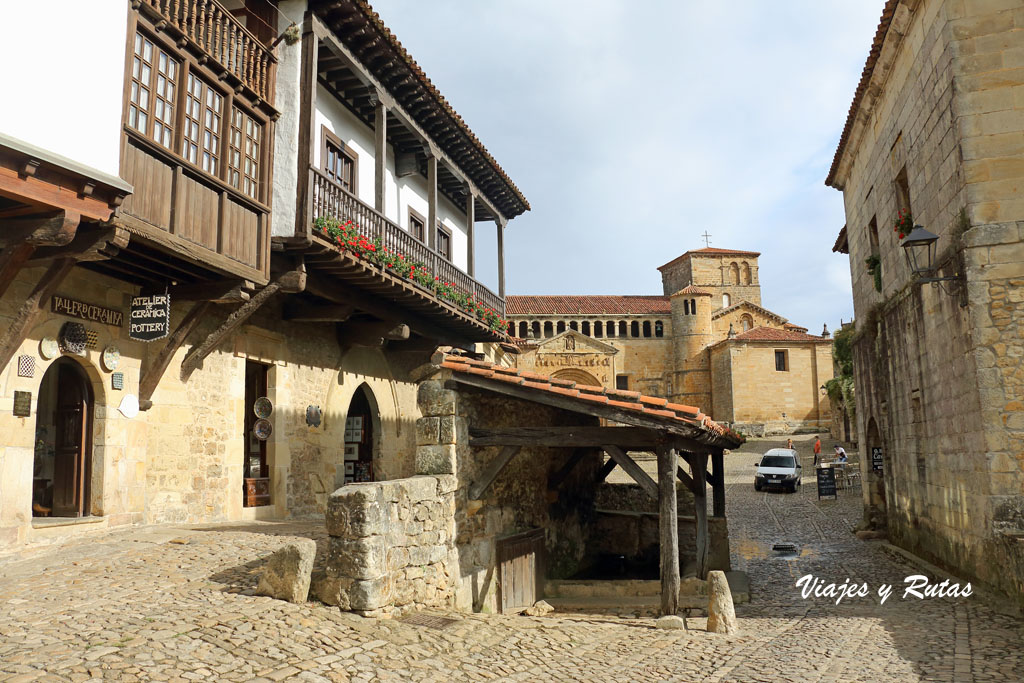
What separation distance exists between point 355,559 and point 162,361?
15.4 feet

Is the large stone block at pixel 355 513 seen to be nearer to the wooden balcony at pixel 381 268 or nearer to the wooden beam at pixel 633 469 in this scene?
the wooden beam at pixel 633 469

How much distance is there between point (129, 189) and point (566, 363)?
3964 centimetres

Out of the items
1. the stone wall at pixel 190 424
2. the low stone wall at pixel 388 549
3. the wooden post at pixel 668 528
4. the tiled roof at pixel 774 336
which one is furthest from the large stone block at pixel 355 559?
the tiled roof at pixel 774 336

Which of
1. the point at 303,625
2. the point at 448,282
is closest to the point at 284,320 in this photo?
the point at 448,282

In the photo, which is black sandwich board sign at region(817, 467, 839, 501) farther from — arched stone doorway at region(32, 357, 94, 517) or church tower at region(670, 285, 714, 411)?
church tower at region(670, 285, 714, 411)

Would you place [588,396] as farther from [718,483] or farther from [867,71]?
[867,71]

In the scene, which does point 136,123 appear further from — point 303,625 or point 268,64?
point 303,625

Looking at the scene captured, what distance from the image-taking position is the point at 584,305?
51.1 meters

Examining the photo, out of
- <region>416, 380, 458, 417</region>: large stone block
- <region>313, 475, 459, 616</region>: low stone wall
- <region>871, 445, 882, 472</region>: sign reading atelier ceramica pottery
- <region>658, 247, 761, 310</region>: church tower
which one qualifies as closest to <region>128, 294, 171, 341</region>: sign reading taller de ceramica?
<region>416, 380, 458, 417</region>: large stone block

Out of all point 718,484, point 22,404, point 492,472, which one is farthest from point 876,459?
point 22,404

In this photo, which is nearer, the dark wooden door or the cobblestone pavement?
the cobblestone pavement

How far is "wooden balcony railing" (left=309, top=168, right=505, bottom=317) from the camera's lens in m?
10.4

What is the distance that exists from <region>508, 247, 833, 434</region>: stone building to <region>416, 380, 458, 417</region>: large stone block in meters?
35.2

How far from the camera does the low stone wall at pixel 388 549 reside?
6457 millimetres
